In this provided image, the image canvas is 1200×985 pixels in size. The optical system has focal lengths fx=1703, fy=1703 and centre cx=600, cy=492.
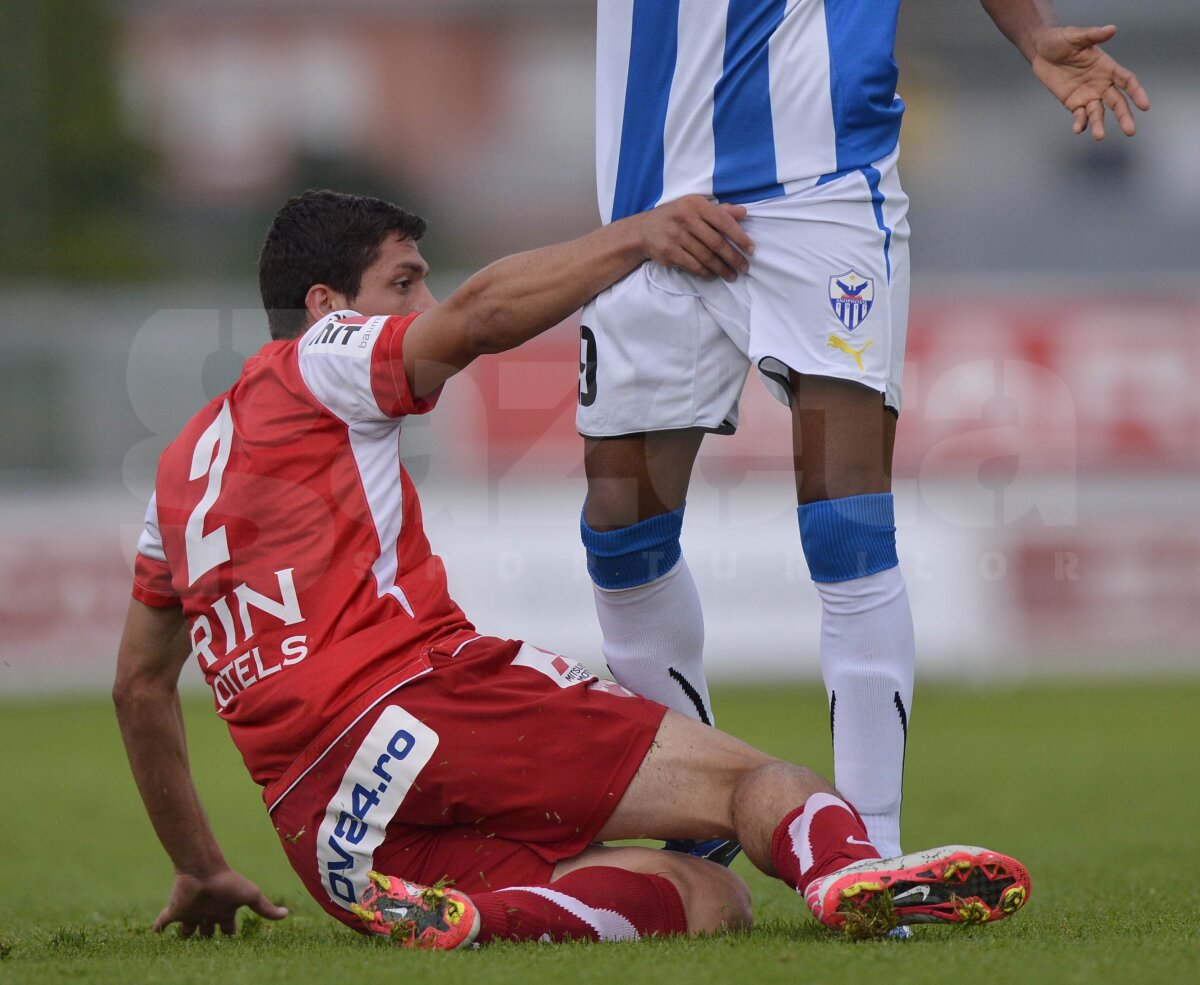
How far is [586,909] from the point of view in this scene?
2.92 meters

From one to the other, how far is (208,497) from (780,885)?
6.23ft

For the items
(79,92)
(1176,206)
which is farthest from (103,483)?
(1176,206)

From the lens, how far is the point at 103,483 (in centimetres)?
1018

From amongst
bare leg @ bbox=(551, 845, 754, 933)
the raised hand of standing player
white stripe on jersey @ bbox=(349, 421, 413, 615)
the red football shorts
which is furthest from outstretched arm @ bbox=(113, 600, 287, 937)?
the raised hand of standing player

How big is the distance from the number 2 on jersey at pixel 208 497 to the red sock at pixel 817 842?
113 centimetres

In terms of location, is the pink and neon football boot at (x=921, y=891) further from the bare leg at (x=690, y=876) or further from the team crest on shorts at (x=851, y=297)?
the team crest on shorts at (x=851, y=297)

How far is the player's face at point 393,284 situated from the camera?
3.46 m

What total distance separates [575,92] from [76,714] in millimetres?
19337

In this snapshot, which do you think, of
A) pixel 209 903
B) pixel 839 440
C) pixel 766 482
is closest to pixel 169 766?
pixel 209 903

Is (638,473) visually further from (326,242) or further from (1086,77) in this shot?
(1086,77)

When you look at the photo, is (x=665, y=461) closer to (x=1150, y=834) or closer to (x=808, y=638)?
(x=1150, y=834)

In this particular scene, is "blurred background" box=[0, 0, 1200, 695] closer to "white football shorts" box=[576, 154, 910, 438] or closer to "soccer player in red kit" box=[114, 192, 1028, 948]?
"white football shorts" box=[576, 154, 910, 438]

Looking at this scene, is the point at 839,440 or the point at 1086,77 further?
the point at 1086,77

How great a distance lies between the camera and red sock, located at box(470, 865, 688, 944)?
2881mm
